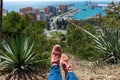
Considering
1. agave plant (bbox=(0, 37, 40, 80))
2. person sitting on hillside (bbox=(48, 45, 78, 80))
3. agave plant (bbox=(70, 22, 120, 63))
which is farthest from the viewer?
agave plant (bbox=(70, 22, 120, 63))

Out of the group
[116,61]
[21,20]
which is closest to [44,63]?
[116,61]

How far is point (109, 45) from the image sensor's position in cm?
760

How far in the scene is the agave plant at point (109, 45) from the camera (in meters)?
7.42

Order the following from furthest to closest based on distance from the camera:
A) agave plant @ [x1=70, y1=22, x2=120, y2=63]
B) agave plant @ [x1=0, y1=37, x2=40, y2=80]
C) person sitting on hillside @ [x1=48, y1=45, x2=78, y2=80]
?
agave plant @ [x1=70, y1=22, x2=120, y2=63], agave plant @ [x1=0, y1=37, x2=40, y2=80], person sitting on hillside @ [x1=48, y1=45, x2=78, y2=80]

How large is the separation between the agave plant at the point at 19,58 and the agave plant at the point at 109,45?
7.24ft

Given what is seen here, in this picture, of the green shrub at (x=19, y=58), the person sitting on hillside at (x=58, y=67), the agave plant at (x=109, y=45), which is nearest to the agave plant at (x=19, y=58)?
the green shrub at (x=19, y=58)

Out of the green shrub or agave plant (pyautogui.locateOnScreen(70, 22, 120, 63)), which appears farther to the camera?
agave plant (pyautogui.locateOnScreen(70, 22, 120, 63))

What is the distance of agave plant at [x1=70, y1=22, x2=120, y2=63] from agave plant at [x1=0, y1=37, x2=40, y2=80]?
7.24 ft

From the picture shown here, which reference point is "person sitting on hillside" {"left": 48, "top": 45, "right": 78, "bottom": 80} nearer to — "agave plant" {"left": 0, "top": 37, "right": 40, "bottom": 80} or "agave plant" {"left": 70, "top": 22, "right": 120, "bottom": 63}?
"agave plant" {"left": 0, "top": 37, "right": 40, "bottom": 80}

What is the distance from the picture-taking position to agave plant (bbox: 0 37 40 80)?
5609mm

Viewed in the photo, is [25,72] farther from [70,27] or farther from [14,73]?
[70,27]

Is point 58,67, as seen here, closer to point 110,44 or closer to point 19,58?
point 19,58

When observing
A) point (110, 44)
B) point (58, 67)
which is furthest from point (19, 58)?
point (110, 44)

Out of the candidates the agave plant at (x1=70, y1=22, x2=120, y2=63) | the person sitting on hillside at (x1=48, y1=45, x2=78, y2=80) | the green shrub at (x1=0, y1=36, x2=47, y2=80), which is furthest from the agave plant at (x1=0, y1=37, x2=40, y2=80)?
the agave plant at (x1=70, y1=22, x2=120, y2=63)
